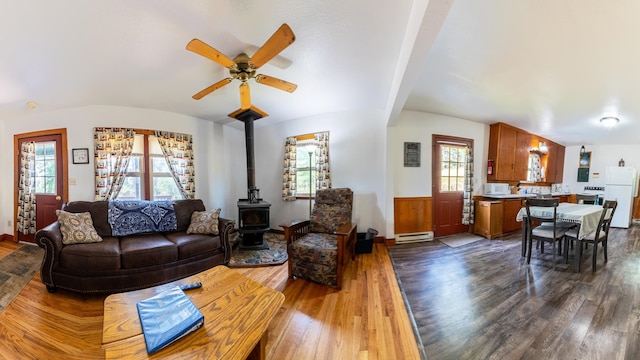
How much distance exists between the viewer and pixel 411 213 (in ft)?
12.7

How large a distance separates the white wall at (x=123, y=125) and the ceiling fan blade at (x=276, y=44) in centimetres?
270

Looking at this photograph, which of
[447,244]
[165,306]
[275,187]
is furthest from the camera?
[275,187]

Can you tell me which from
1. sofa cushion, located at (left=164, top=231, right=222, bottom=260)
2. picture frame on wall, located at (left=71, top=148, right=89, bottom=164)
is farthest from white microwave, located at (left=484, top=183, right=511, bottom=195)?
picture frame on wall, located at (left=71, top=148, right=89, bottom=164)

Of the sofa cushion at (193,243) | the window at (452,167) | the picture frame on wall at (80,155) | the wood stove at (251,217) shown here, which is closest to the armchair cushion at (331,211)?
the wood stove at (251,217)

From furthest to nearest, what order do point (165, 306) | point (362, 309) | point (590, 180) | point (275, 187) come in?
point (590, 180) < point (275, 187) < point (362, 309) < point (165, 306)

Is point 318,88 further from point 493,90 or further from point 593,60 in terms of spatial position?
point 593,60

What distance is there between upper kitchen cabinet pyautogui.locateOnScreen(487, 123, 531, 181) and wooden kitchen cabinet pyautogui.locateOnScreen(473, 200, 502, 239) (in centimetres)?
73

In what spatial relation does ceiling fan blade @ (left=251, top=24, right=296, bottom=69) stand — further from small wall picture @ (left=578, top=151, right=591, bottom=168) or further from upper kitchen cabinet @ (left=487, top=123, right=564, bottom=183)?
small wall picture @ (left=578, top=151, right=591, bottom=168)

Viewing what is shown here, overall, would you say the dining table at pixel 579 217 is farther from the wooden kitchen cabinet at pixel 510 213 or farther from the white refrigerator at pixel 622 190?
the white refrigerator at pixel 622 190

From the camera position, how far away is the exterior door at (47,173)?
3.44 metres

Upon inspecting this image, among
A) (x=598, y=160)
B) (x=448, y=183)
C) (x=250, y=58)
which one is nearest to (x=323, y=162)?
(x=250, y=58)

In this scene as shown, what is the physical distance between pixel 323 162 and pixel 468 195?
286cm

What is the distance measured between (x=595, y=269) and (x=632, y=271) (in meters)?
0.40

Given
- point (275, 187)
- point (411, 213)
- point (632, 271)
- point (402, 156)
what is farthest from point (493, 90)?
point (275, 187)
